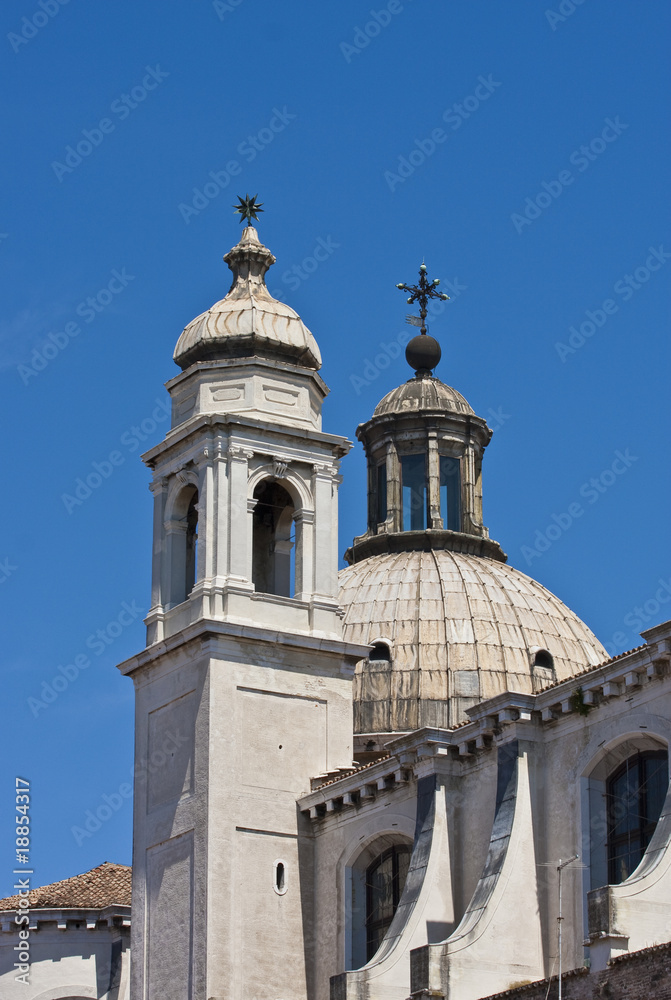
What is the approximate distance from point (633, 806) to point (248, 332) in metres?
14.2

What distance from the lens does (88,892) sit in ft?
160

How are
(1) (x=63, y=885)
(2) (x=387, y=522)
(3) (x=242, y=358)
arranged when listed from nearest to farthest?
(3) (x=242, y=358) < (1) (x=63, y=885) < (2) (x=387, y=522)

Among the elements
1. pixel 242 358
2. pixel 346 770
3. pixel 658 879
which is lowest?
pixel 658 879

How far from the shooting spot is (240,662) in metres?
42.0

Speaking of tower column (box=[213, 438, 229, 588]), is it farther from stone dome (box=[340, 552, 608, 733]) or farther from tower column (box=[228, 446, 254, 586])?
stone dome (box=[340, 552, 608, 733])

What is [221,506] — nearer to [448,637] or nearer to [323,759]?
[323,759]

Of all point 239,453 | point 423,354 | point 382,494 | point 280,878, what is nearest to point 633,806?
point 280,878

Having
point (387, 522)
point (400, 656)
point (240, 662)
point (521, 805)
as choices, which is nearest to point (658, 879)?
point (521, 805)

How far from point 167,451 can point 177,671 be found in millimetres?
4872

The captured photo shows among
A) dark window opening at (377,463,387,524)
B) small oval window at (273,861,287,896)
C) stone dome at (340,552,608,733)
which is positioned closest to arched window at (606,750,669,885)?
small oval window at (273,861,287,896)

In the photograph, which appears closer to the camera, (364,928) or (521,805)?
(521,805)

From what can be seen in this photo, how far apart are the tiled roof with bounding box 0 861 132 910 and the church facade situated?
6.58 ft

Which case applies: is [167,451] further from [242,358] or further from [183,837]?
[183,837]

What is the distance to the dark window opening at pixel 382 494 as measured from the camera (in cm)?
5756
